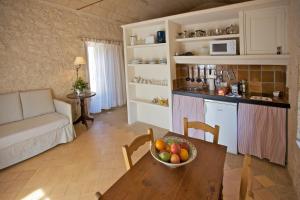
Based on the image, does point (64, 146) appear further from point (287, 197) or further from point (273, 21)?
point (273, 21)

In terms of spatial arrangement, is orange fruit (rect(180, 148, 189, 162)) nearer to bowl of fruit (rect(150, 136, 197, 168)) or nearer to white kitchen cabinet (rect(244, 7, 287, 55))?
bowl of fruit (rect(150, 136, 197, 168))

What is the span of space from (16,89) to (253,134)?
385 cm

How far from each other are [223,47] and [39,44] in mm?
3274

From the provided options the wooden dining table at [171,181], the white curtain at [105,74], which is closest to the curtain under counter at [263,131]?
the wooden dining table at [171,181]

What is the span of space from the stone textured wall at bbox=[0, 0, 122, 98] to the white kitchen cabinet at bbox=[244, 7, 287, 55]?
3.40 metres

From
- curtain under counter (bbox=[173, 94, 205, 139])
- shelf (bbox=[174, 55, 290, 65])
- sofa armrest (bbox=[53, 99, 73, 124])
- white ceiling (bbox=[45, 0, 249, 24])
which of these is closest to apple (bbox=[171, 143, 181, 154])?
curtain under counter (bbox=[173, 94, 205, 139])

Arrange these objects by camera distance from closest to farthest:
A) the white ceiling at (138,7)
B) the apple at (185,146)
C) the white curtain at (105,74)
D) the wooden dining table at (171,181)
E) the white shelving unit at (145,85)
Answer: the wooden dining table at (171,181), the apple at (185,146), the white shelving unit at (145,85), the white ceiling at (138,7), the white curtain at (105,74)

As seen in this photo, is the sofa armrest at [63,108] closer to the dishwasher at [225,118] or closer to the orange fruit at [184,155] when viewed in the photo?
the dishwasher at [225,118]

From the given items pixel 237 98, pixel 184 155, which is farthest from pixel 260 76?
pixel 184 155

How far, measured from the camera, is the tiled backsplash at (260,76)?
2.78m

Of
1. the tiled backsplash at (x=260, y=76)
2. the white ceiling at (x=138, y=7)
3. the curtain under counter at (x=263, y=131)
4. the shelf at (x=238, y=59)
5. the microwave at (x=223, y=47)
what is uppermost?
the white ceiling at (x=138, y=7)

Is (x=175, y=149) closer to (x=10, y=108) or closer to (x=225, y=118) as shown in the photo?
(x=225, y=118)

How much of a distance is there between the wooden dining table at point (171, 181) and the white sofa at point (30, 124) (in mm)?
2295

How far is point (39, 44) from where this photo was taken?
381cm
